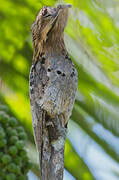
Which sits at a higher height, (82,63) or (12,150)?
(82,63)

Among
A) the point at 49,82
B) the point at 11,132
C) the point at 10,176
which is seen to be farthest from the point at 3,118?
the point at 49,82

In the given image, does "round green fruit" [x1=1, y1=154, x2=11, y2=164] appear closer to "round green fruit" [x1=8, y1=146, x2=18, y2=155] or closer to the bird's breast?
"round green fruit" [x1=8, y1=146, x2=18, y2=155]

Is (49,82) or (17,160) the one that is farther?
(17,160)

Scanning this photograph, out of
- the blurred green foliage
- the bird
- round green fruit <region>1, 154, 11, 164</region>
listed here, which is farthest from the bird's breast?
the blurred green foliage

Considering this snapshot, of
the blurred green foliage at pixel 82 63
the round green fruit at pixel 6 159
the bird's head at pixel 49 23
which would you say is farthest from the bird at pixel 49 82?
the blurred green foliage at pixel 82 63

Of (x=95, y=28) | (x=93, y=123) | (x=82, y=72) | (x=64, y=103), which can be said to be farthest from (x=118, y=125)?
(x=64, y=103)

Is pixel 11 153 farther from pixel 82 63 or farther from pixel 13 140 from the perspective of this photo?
pixel 82 63
